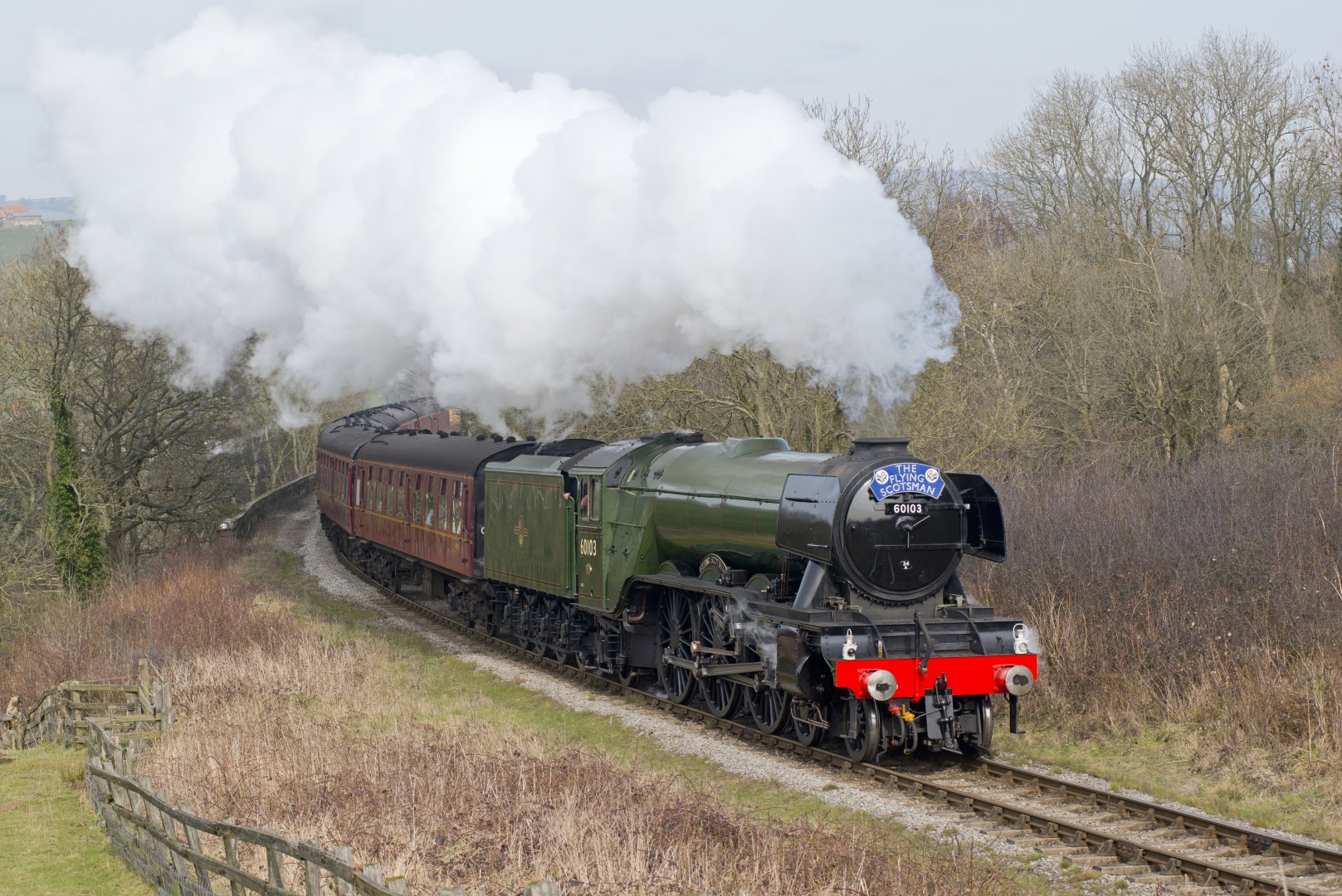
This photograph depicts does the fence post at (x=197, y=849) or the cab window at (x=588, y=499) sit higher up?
the cab window at (x=588, y=499)

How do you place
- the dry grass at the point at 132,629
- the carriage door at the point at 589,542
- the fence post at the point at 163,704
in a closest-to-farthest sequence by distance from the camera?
the fence post at the point at 163,704 → the carriage door at the point at 589,542 → the dry grass at the point at 132,629

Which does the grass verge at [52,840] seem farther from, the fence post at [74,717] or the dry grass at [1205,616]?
the dry grass at [1205,616]

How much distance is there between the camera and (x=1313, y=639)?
1164 centimetres

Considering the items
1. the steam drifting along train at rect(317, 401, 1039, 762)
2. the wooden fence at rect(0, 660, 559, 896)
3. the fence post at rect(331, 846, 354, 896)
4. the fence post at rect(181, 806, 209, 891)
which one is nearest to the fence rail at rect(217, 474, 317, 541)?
the steam drifting along train at rect(317, 401, 1039, 762)

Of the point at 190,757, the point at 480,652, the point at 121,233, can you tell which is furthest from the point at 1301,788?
the point at 121,233

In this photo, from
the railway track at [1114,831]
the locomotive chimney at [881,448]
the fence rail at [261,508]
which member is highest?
the locomotive chimney at [881,448]

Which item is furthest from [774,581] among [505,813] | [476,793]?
[505,813]

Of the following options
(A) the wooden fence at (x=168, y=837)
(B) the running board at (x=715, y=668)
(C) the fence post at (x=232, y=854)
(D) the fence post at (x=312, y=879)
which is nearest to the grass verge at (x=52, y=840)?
(A) the wooden fence at (x=168, y=837)

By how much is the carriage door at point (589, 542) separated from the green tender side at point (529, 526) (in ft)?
0.84

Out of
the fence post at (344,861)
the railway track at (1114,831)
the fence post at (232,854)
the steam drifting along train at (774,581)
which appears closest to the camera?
the fence post at (344,861)

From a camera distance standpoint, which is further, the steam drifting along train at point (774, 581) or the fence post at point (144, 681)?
the fence post at point (144, 681)

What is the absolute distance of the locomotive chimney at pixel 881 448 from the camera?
10.6 m

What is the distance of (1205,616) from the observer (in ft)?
41.1

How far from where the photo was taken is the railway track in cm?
758
